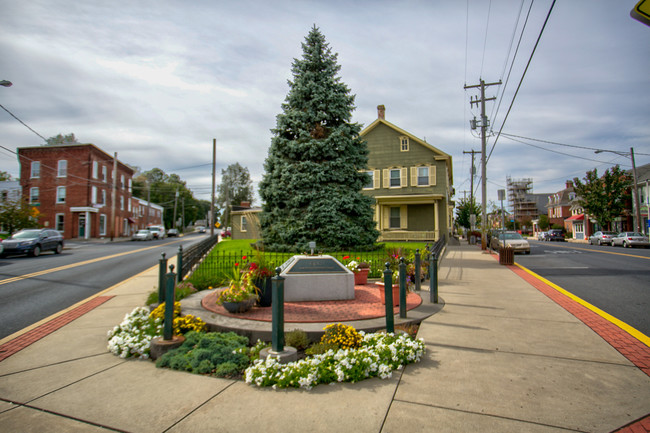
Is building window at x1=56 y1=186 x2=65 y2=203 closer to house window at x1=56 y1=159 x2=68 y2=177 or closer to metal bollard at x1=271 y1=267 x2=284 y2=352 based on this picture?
house window at x1=56 y1=159 x2=68 y2=177

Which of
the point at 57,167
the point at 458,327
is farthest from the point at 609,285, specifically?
the point at 57,167

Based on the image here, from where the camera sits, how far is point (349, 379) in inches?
167

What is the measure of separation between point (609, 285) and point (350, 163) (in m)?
10.5

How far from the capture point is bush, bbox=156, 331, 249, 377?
15.2 ft

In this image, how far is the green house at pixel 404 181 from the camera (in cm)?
2930

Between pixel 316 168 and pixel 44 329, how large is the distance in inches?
443

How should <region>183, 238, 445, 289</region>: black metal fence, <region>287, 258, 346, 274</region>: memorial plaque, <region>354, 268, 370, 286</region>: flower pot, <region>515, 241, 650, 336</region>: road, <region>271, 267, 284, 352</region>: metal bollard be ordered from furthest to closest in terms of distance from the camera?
<region>354, 268, 370, 286</region>: flower pot → <region>183, 238, 445, 289</region>: black metal fence → <region>287, 258, 346, 274</region>: memorial plaque → <region>515, 241, 650, 336</region>: road → <region>271, 267, 284, 352</region>: metal bollard

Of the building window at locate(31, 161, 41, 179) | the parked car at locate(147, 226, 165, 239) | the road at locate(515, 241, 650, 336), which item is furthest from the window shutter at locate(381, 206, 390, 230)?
the building window at locate(31, 161, 41, 179)

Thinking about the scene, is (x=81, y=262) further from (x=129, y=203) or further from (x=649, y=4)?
(x=129, y=203)

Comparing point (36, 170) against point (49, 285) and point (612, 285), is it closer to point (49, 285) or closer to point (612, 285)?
point (49, 285)

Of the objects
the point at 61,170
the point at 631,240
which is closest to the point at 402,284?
the point at 631,240

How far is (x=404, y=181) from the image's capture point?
30.0 meters

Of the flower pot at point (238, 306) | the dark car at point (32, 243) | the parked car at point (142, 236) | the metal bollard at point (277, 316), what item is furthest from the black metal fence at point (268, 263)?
the parked car at point (142, 236)

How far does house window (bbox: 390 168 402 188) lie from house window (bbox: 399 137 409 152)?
173 cm
